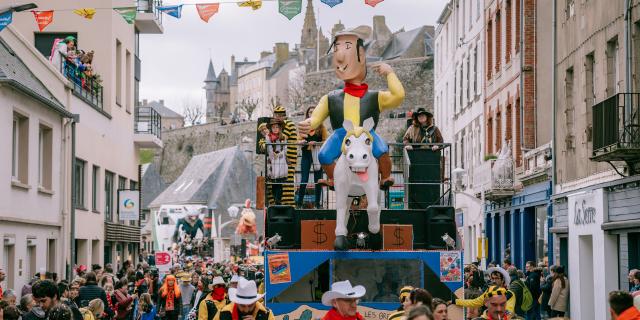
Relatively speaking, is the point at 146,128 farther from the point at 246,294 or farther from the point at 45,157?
the point at 246,294

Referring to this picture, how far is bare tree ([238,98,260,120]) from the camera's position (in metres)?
175

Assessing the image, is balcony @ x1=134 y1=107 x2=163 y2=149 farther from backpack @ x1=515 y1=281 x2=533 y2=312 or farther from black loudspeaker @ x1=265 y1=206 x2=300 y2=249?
black loudspeaker @ x1=265 y1=206 x2=300 y2=249

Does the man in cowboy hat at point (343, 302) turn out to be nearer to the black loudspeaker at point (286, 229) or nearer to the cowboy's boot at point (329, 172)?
the cowboy's boot at point (329, 172)

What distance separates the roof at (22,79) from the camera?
24594 millimetres

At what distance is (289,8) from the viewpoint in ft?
74.8

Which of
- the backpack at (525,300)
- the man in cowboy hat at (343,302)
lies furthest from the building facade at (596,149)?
the man in cowboy hat at (343,302)

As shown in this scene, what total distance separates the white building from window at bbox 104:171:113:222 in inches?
402

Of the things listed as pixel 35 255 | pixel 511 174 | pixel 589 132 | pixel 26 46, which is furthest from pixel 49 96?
pixel 511 174

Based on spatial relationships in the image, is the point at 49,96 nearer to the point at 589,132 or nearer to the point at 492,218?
the point at 589,132

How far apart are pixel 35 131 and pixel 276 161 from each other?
37.3 feet

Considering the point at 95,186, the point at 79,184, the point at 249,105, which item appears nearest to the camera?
the point at 79,184

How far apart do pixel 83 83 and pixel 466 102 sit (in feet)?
59.7

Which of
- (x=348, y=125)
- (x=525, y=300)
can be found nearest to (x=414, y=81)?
(x=525, y=300)

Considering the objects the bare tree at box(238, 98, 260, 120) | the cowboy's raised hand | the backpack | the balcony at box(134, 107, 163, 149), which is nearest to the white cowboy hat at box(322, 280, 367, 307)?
the cowboy's raised hand
